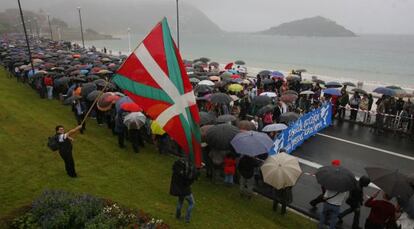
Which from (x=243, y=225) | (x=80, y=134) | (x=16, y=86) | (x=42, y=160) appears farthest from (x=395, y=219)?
(x=16, y=86)

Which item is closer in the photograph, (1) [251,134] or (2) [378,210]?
(2) [378,210]

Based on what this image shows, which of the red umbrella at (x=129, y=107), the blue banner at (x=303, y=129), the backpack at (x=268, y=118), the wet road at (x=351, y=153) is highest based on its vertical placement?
the red umbrella at (x=129, y=107)

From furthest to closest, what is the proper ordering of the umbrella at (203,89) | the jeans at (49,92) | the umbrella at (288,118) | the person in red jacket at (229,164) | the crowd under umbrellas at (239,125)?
the jeans at (49,92) → the umbrella at (203,89) → the umbrella at (288,118) → the person in red jacket at (229,164) → the crowd under umbrellas at (239,125)

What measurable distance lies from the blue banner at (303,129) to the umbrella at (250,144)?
213 cm

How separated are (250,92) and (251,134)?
29.1 ft

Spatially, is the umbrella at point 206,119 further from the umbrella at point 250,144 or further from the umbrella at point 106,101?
the umbrella at point 106,101

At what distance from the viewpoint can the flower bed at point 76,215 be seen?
20.2 ft

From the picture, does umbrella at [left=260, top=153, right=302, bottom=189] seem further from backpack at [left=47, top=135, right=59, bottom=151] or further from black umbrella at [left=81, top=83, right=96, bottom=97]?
black umbrella at [left=81, top=83, right=96, bottom=97]

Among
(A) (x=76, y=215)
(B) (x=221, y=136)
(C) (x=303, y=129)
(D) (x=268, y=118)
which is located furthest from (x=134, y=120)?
(C) (x=303, y=129)

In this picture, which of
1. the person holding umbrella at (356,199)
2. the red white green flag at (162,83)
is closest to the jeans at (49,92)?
the red white green flag at (162,83)

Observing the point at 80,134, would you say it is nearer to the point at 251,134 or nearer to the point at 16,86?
the point at 251,134

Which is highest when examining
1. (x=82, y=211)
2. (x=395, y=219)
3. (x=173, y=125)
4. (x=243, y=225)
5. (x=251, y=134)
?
(x=173, y=125)

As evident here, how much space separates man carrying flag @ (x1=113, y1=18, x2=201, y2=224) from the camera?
277 inches

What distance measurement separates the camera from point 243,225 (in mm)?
7699
